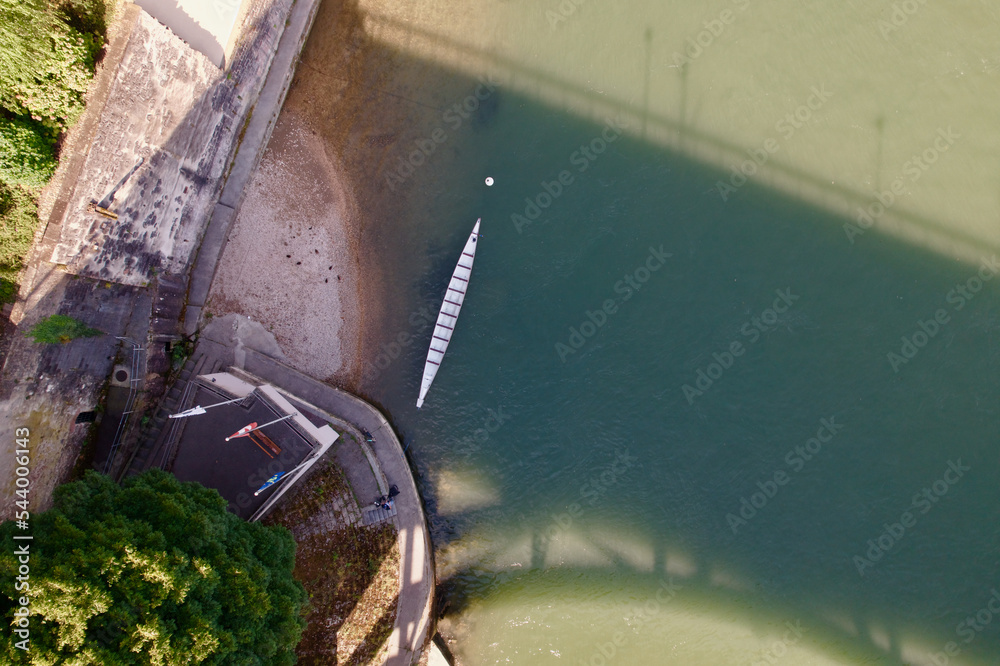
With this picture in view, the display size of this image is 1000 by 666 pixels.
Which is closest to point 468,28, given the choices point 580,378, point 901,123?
point 580,378

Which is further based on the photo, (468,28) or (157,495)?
(468,28)

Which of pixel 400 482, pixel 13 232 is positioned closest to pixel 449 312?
pixel 400 482

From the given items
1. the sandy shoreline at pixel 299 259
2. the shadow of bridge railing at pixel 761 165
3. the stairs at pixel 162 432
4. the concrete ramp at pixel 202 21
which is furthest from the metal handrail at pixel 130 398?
the shadow of bridge railing at pixel 761 165

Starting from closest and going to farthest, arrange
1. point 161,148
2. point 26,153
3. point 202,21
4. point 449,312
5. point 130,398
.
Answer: point 26,153 → point 161,148 → point 130,398 → point 202,21 → point 449,312

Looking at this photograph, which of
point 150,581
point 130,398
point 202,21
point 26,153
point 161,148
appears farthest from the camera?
point 202,21

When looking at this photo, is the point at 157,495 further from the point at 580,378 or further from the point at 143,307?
the point at 580,378

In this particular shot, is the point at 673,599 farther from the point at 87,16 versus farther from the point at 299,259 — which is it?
the point at 87,16
